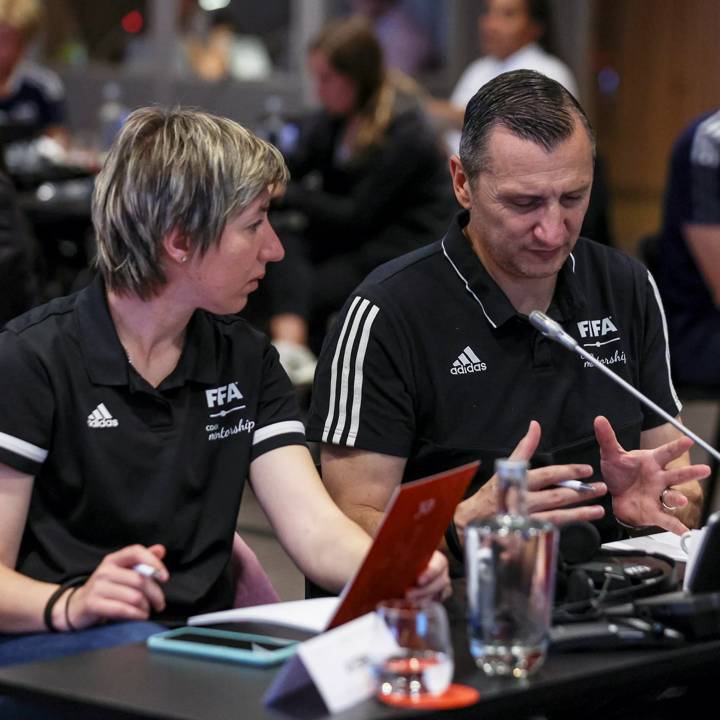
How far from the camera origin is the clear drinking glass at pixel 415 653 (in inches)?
56.1

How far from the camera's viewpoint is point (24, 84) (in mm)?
6543

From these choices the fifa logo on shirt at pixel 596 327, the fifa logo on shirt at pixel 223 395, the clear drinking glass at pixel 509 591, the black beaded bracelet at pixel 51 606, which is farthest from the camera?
the fifa logo on shirt at pixel 596 327

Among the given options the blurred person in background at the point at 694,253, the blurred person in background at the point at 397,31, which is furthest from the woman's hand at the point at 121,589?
the blurred person in background at the point at 397,31

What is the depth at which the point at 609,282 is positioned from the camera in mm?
2400

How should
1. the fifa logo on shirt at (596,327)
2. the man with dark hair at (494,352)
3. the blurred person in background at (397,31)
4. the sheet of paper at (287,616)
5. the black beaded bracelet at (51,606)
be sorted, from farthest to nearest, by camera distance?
the blurred person in background at (397,31)
the fifa logo on shirt at (596,327)
the man with dark hair at (494,352)
the black beaded bracelet at (51,606)
the sheet of paper at (287,616)

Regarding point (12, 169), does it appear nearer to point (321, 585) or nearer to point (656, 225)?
point (321, 585)

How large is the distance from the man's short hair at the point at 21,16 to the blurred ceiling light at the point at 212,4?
8.33 feet

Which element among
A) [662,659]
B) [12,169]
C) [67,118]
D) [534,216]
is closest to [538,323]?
[534,216]

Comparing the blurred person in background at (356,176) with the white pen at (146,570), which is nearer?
the white pen at (146,570)

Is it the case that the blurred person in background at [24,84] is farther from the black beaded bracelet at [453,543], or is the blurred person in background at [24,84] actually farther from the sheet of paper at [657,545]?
the sheet of paper at [657,545]

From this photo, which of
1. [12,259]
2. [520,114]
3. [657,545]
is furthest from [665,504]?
[12,259]

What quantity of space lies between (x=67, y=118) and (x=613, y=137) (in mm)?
3350

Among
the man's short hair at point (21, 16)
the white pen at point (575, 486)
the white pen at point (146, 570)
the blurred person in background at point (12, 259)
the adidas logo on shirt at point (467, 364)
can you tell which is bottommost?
the white pen at point (575, 486)

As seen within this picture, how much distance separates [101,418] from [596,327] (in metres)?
0.82
